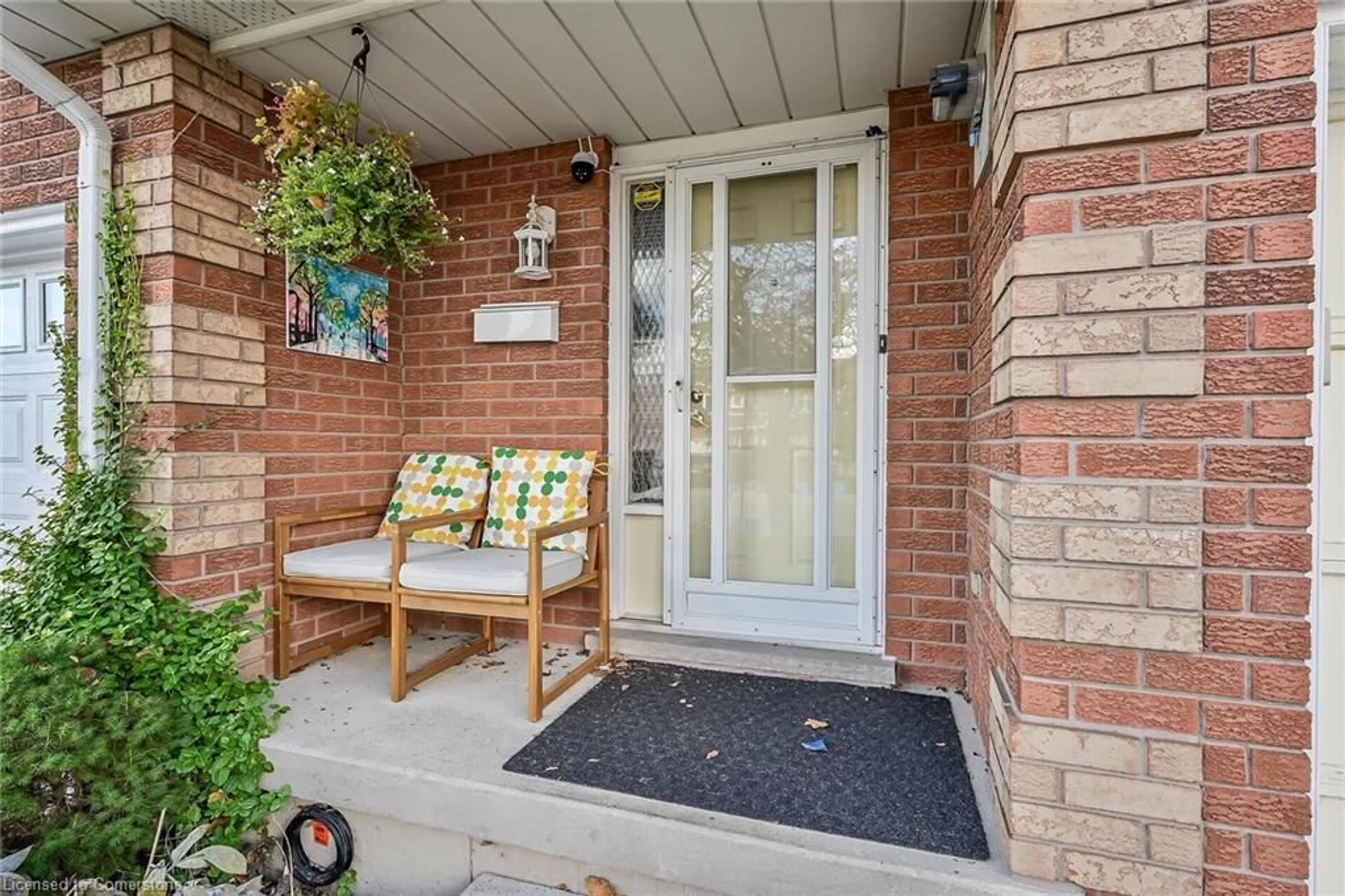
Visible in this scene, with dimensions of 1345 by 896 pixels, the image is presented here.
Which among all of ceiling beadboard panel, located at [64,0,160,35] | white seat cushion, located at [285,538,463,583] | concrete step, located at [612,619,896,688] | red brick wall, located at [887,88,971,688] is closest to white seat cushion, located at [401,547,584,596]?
white seat cushion, located at [285,538,463,583]

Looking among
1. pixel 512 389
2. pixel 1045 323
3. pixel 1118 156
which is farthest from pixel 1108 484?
pixel 512 389

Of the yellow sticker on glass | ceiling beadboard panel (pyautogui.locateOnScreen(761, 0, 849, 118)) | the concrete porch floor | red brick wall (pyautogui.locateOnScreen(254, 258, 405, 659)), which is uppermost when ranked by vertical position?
ceiling beadboard panel (pyautogui.locateOnScreen(761, 0, 849, 118))

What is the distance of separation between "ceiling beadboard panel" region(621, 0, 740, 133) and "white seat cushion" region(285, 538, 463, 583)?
2.05 meters

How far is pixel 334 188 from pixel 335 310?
92cm

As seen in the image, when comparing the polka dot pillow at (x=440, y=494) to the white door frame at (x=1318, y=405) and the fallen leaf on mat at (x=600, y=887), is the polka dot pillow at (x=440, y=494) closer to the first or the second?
the fallen leaf on mat at (x=600, y=887)

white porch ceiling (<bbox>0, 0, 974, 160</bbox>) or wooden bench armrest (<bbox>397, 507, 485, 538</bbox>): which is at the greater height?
white porch ceiling (<bbox>0, 0, 974, 160</bbox>)

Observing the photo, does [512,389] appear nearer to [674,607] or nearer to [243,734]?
[674,607]

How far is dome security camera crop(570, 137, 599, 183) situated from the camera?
286 cm

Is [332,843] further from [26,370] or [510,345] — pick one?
[26,370]

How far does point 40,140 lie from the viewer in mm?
2445

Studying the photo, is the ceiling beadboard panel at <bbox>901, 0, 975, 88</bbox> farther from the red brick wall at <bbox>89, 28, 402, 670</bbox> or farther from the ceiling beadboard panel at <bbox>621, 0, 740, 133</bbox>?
the red brick wall at <bbox>89, 28, 402, 670</bbox>

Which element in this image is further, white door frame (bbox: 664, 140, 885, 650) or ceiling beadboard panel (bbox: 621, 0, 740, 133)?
white door frame (bbox: 664, 140, 885, 650)

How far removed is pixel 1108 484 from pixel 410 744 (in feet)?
6.60

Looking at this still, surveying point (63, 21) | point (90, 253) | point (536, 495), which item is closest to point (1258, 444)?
point (536, 495)
